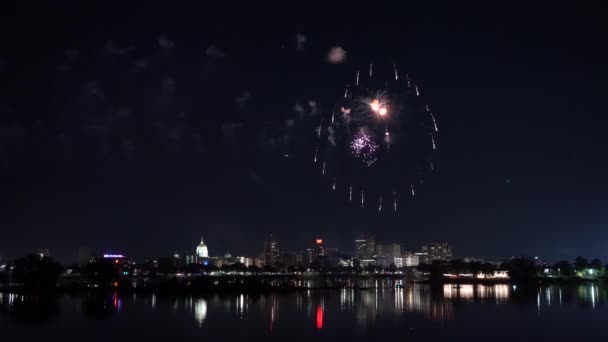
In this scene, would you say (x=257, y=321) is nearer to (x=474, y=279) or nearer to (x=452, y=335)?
(x=452, y=335)

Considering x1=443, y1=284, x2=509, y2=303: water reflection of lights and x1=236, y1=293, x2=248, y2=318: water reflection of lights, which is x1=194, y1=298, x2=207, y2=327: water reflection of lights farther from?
x1=443, y1=284, x2=509, y2=303: water reflection of lights

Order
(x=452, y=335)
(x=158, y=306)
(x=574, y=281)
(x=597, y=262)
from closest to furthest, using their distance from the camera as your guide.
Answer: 1. (x=452, y=335)
2. (x=158, y=306)
3. (x=574, y=281)
4. (x=597, y=262)

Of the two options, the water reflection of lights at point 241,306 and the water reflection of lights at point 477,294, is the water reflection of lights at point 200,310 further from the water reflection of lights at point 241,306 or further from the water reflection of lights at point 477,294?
the water reflection of lights at point 477,294

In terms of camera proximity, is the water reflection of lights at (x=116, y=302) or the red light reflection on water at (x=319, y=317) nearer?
the red light reflection on water at (x=319, y=317)

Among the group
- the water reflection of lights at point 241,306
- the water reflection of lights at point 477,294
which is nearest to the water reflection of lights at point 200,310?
the water reflection of lights at point 241,306

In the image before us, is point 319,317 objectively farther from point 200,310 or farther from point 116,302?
point 116,302

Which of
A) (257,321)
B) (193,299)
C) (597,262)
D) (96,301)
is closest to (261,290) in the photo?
(193,299)

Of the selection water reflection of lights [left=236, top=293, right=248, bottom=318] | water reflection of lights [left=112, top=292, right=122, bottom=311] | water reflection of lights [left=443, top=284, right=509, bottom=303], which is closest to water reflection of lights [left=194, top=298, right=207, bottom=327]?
water reflection of lights [left=236, top=293, right=248, bottom=318]

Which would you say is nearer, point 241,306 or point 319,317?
point 319,317

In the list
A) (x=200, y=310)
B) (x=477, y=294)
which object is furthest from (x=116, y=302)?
(x=477, y=294)
